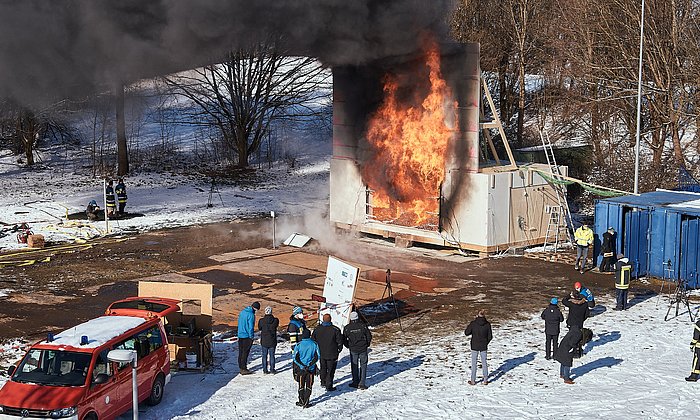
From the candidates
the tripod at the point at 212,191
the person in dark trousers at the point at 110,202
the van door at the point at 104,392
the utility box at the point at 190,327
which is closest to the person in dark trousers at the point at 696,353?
the utility box at the point at 190,327

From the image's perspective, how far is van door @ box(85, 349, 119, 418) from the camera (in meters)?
13.5

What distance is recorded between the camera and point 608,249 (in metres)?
24.6

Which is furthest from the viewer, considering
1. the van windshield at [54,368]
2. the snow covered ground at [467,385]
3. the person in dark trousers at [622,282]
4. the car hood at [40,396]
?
the person in dark trousers at [622,282]

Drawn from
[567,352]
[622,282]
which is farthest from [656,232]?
[567,352]

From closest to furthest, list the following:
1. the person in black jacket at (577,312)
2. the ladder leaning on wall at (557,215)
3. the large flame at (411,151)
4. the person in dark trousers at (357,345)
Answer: the person in dark trousers at (357,345) < the person in black jacket at (577,312) < the large flame at (411,151) < the ladder leaning on wall at (557,215)

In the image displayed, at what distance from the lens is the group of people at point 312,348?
49.8 feet

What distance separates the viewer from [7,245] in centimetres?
2941

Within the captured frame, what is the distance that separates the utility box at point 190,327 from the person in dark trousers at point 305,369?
246 centimetres

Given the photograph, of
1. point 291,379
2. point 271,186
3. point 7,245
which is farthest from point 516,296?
point 271,186

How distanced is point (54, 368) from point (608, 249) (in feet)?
51.3

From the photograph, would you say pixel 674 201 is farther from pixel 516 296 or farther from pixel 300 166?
pixel 300 166

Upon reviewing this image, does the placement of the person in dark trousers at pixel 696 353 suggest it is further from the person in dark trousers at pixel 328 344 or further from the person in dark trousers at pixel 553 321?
the person in dark trousers at pixel 328 344

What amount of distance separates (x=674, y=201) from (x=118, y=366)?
1706 cm

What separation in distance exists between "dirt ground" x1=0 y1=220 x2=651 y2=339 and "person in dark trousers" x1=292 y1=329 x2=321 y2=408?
4.20 meters
